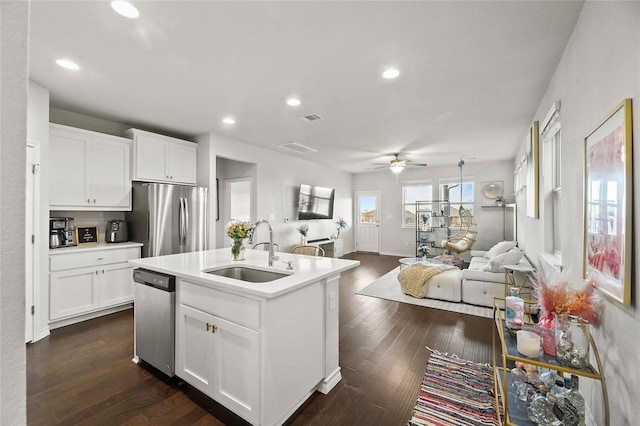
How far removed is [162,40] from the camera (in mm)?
2105

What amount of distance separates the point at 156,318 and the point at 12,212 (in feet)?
7.19

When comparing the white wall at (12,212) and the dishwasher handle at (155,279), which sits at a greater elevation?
the white wall at (12,212)

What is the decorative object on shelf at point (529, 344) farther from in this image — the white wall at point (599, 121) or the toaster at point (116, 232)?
the toaster at point (116, 232)

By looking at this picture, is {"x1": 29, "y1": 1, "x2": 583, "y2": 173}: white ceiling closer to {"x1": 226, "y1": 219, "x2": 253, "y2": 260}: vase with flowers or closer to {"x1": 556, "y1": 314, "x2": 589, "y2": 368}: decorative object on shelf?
Result: {"x1": 226, "y1": 219, "x2": 253, "y2": 260}: vase with flowers

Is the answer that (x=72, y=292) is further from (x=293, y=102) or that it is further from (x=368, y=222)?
(x=368, y=222)

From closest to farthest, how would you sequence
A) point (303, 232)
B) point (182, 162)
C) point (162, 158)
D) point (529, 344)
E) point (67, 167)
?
point (529, 344), point (67, 167), point (162, 158), point (182, 162), point (303, 232)

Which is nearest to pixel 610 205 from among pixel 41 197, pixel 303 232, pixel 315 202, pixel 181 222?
pixel 181 222

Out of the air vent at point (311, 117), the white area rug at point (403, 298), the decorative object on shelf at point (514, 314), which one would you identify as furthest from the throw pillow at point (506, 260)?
the air vent at point (311, 117)

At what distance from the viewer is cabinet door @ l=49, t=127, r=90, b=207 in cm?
326

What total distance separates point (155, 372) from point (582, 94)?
3.80m

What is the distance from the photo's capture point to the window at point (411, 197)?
8.01 meters

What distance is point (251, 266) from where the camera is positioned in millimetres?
2348

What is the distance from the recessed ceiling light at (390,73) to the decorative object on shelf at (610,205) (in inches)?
59.8

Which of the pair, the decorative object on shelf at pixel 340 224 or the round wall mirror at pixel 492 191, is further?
the decorative object on shelf at pixel 340 224
